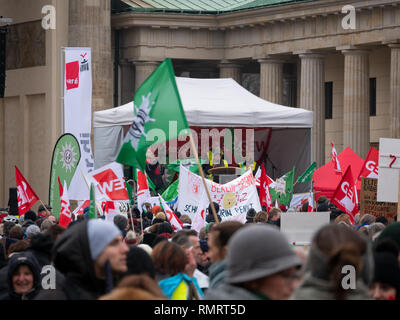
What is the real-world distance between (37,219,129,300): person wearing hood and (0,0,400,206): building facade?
3263 centimetres

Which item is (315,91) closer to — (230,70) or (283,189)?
(230,70)

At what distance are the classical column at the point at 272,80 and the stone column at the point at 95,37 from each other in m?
5.96

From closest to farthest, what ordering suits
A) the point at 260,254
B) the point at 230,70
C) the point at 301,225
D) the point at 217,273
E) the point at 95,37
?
the point at 260,254 → the point at 217,273 → the point at 301,225 → the point at 95,37 → the point at 230,70

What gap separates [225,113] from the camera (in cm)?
2809

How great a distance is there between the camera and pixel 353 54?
40.3 metres

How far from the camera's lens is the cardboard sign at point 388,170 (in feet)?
50.0

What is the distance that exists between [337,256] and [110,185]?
12641 millimetres

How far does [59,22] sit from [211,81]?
38.9ft

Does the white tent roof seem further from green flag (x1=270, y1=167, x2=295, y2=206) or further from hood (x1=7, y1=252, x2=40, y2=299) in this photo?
hood (x1=7, y1=252, x2=40, y2=299)

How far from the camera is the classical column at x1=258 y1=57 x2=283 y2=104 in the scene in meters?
43.7

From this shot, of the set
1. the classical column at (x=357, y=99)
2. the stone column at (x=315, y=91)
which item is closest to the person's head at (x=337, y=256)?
the classical column at (x=357, y=99)

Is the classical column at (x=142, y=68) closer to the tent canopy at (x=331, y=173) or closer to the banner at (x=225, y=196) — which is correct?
the tent canopy at (x=331, y=173)

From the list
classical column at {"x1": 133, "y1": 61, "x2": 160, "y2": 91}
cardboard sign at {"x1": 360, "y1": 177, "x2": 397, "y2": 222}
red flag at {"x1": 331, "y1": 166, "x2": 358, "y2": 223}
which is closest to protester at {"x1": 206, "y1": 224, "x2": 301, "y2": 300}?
cardboard sign at {"x1": 360, "y1": 177, "x2": 397, "y2": 222}

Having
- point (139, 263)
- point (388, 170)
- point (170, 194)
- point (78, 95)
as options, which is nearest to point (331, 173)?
point (170, 194)
